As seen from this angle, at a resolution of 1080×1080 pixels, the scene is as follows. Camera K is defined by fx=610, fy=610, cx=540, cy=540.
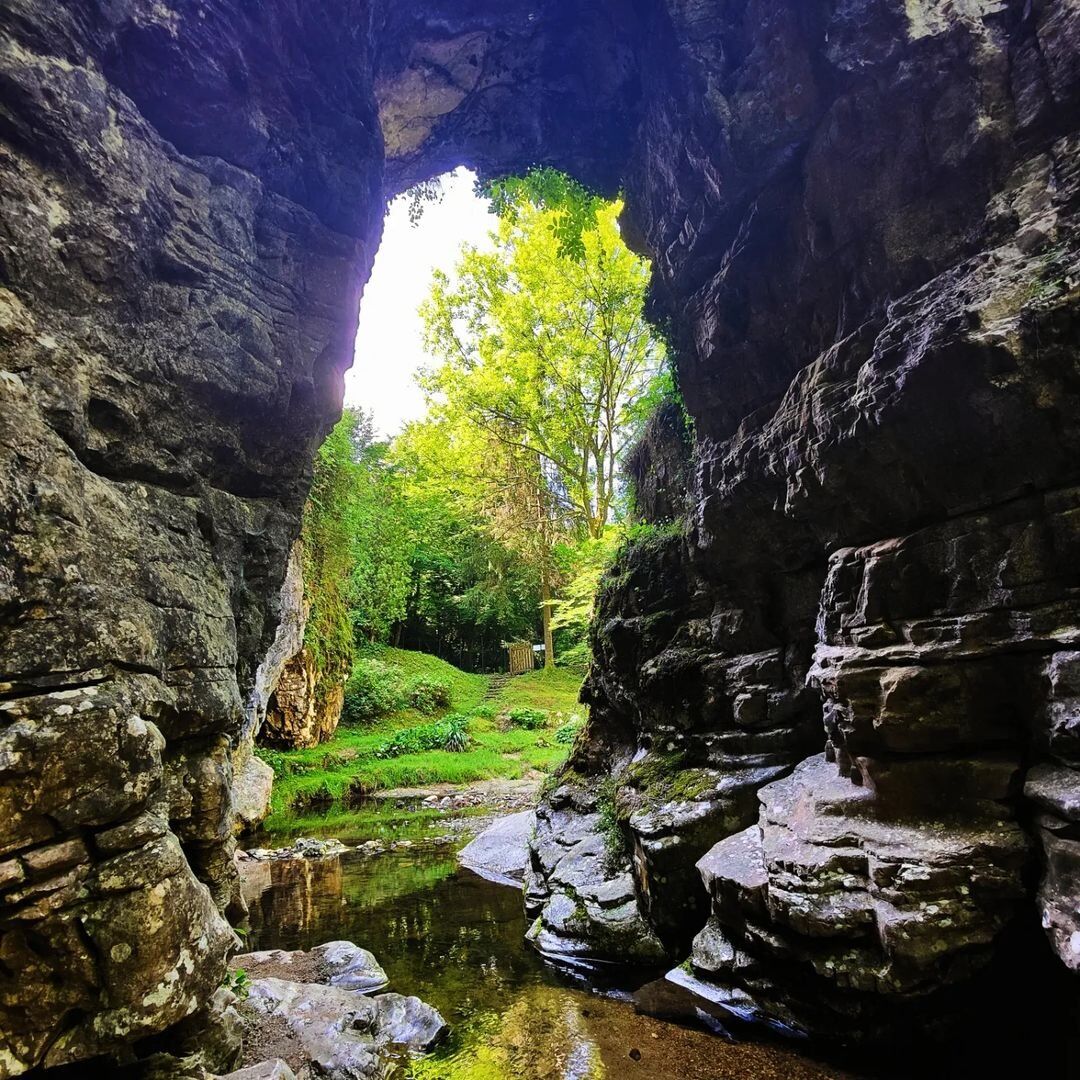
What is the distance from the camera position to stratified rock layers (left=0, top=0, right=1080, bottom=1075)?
418cm

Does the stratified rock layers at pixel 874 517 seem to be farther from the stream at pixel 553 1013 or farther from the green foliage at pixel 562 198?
the green foliage at pixel 562 198

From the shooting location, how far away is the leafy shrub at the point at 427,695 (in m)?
27.5

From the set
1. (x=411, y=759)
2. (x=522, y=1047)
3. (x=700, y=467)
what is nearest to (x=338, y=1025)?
(x=522, y=1047)

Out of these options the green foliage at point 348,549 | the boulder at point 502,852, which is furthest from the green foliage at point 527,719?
the boulder at point 502,852

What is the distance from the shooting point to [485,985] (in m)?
6.97

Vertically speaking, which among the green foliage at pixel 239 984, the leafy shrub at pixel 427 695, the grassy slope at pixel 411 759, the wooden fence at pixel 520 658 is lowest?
the grassy slope at pixel 411 759

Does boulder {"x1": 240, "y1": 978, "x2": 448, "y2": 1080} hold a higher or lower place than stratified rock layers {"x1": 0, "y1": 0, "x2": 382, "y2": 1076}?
lower

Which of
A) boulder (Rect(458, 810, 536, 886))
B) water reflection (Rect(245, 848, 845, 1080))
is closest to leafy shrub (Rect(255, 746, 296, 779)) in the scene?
water reflection (Rect(245, 848, 845, 1080))

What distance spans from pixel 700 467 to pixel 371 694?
2004 cm

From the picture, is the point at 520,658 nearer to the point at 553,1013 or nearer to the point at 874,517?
the point at 553,1013

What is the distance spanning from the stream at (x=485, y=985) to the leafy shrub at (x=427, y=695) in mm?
15334

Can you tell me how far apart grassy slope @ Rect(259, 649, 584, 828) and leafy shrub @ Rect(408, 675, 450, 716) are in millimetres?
460

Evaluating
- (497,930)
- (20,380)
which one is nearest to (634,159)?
(20,380)

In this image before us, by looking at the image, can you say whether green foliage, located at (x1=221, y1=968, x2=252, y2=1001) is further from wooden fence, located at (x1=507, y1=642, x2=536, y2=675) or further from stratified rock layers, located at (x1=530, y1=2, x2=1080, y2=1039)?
wooden fence, located at (x1=507, y1=642, x2=536, y2=675)
